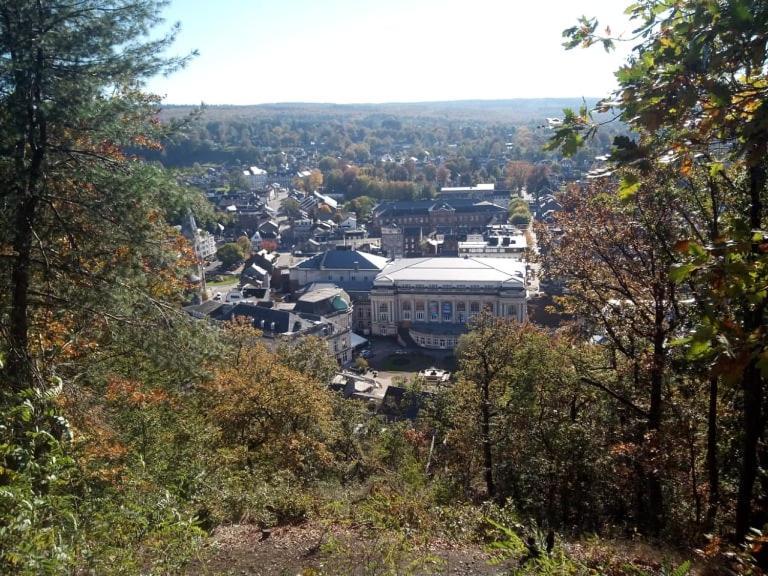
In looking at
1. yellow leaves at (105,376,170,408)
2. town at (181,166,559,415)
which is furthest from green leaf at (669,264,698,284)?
town at (181,166,559,415)

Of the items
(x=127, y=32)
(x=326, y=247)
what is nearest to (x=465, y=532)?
(x=127, y=32)

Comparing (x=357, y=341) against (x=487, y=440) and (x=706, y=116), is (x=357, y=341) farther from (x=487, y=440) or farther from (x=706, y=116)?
(x=706, y=116)

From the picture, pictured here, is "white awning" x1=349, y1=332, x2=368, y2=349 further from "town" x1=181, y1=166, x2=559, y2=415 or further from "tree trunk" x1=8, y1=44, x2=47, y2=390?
"tree trunk" x1=8, y1=44, x2=47, y2=390

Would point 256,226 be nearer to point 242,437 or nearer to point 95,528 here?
point 242,437

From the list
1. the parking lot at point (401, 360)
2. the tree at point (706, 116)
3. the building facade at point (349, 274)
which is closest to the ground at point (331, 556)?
the tree at point (706, 116)

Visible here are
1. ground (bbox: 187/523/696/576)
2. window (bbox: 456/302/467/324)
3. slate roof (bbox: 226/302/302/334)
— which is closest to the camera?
ground (bbox: 187/523/696/576)

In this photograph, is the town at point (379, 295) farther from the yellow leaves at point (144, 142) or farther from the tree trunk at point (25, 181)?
the tree trunk at point (25, 181)

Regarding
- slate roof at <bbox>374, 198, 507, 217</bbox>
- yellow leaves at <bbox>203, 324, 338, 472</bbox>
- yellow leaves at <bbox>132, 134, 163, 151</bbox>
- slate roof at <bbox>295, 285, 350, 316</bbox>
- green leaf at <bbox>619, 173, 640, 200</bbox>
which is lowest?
slate roof at <bbox>295, 285, 350, 316</bbox>

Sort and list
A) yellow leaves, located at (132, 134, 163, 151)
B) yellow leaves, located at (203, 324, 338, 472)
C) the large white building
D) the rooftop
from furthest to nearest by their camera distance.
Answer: the rooftop < the large white building < yellow leaves, located at (203, 324, 338, 472) < yellow leaves, located at (132, 134, 163, 151)
